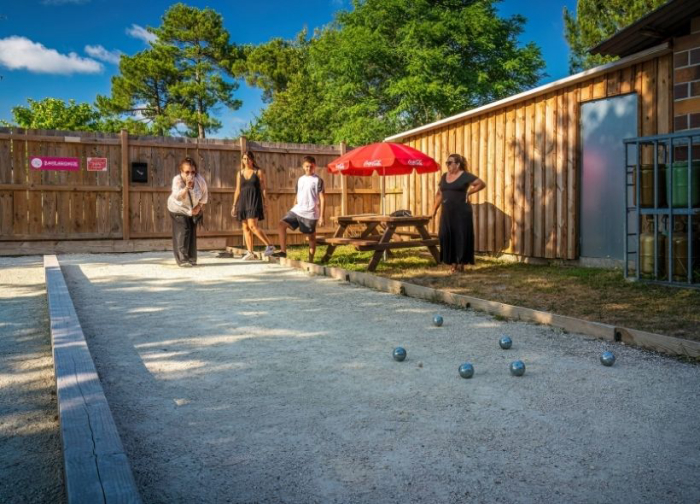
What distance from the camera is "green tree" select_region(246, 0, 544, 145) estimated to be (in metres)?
29.6

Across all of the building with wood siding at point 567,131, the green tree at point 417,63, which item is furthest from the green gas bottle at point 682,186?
the green tree at point 417,63

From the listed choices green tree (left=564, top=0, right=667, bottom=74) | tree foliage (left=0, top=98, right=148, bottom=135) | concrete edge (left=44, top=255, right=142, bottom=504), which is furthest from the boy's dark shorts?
tree foliage (left=0, top=98, right=148, bottom=135)

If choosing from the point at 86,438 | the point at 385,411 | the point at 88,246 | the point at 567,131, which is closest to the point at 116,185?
the point at 88,246

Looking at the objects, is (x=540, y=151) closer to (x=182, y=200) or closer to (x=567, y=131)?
(x=567, y=131)

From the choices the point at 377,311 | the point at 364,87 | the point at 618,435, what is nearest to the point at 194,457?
the point at 618,435

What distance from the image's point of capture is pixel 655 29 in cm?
809

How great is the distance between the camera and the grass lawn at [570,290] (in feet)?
18.3

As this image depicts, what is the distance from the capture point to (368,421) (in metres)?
3.10

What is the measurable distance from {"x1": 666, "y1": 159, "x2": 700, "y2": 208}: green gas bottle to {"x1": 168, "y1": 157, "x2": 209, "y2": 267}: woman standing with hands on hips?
7293 mm

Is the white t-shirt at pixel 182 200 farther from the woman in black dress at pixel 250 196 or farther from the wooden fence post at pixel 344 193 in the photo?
the wooden fence post at pixel 344 193

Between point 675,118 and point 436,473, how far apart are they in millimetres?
7205

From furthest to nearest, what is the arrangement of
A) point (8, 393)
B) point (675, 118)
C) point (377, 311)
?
point (675, 118) < point (377, 311) < point (8, 393)

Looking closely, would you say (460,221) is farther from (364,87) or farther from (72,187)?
(364,87)

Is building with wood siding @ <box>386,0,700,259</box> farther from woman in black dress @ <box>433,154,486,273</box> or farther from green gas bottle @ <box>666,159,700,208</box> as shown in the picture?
woman in black dress @ <box>433,154,486,273</box>
